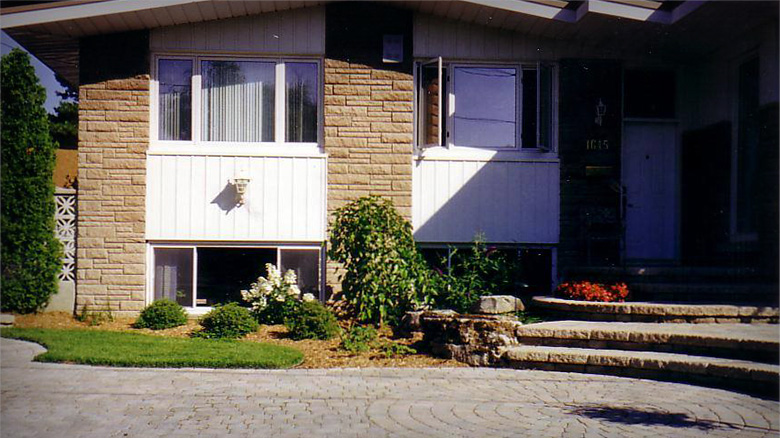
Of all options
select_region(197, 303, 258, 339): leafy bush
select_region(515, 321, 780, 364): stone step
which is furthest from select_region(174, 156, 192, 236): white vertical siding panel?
select_region(515, 321, 780, 364): stone step

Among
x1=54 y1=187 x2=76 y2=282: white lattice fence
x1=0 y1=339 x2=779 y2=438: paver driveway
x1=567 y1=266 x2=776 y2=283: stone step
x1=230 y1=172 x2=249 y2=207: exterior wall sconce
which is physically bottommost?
x1=0 y1=339 x2=779 y2=438: paver driveway

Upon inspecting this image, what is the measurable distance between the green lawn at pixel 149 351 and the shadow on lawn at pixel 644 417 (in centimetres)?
344

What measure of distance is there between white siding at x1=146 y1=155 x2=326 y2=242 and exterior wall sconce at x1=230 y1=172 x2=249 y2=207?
0.11 metres

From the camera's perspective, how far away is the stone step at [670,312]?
8711 mm

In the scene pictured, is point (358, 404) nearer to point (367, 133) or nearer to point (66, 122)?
point (367, 133)

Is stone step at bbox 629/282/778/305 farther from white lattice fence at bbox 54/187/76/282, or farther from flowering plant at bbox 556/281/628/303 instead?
white lattice fence at bbox 54/187/76/282

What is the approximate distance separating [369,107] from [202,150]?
9.00 ft

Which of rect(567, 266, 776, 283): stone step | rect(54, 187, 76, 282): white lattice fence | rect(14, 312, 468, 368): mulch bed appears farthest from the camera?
rect(54, 187, 76, 282): white lattice fence

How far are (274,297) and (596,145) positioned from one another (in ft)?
18.9

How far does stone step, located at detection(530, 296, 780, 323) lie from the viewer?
8711mm

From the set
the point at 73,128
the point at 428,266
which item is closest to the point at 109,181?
the point at 428,266

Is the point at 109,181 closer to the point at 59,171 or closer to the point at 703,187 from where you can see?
the point at 59,171

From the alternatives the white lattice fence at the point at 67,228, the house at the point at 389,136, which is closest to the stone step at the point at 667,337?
the house at the point at 389,136

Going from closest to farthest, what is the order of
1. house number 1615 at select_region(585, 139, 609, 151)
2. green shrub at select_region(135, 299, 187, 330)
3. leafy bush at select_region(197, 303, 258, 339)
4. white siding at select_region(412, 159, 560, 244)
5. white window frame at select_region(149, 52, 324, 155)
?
leafy bush at select_region(197, 303, 258, 339), green shrub at select_region(135, 299, 187, 330), white window frame at select_region(149, 52, 324, 155), white siding at select_region(412, 159, 560, 244), house number 1615 at select_region(585, 139, 609, 151)
